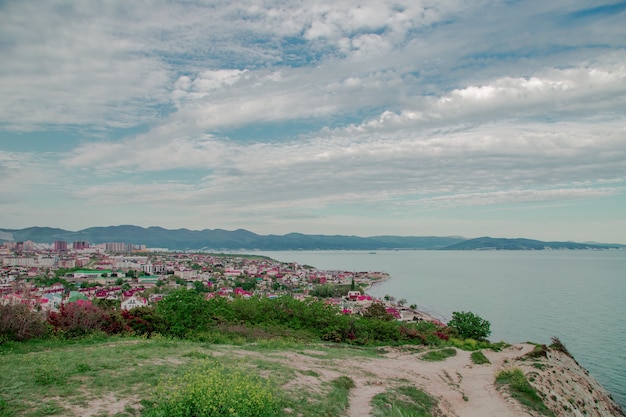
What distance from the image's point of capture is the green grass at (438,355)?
1650 centimetres

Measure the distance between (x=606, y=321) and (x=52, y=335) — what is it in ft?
138

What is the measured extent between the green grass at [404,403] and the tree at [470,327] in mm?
15728

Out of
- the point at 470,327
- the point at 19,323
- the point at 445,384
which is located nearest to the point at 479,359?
the point at 445,384

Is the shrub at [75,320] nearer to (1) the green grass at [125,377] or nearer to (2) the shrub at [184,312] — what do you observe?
(1) the green grass at [125,377]

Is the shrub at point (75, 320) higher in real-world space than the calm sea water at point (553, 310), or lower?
higher

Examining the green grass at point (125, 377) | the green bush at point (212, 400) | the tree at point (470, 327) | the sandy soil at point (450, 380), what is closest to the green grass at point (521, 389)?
the sandy soil at point (450, 380)

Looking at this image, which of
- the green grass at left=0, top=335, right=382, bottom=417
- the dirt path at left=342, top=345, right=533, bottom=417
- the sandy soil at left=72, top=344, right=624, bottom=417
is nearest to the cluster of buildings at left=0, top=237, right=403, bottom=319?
the sandy soil at left=72, top=344, right=624, bottom=417

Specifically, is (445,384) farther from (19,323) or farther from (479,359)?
(19,323)

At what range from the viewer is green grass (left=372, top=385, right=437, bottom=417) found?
8179mm

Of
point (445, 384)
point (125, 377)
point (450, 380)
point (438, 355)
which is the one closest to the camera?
point (125, 377)

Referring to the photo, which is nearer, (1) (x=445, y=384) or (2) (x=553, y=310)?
(1) (x=445, y=384)

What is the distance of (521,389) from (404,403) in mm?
5195

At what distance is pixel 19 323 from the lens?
11.9 meters

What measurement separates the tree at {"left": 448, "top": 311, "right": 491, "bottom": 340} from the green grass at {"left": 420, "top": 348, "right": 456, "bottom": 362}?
276 inches
